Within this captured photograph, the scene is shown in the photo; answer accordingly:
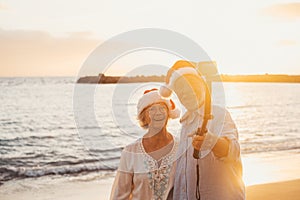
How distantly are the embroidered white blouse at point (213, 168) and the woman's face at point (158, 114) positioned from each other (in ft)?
1.54

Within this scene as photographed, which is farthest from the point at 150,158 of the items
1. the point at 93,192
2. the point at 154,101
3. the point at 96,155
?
the point at 96,155

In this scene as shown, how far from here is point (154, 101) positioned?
3436 millimetres

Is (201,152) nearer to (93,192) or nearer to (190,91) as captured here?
(190,91)

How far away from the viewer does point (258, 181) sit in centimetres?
1007

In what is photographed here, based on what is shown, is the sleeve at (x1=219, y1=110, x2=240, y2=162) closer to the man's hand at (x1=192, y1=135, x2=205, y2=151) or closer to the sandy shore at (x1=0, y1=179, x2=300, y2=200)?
the man's hand at (x1=192, y1=135, x2=205, y2=151)

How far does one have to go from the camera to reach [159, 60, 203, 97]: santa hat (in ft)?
9.10

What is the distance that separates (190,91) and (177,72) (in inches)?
7.2

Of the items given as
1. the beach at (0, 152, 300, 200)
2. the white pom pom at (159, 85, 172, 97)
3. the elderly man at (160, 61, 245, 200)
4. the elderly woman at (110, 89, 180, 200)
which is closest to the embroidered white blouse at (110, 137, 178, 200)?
the elderly woman at (110, 89, 180, 200)

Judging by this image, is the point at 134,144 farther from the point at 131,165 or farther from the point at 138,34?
the point at 138,34

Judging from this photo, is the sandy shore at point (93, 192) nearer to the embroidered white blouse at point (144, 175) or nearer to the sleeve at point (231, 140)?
the embroidered white blouse at point (144, 175)

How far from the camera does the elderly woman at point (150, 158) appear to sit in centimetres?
338

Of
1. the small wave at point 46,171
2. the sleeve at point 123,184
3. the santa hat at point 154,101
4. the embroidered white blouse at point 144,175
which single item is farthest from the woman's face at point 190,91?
the small wave at point 46,171

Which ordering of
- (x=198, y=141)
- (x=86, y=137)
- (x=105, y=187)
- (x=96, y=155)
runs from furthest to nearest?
1. (x=96, y=155)
2. (x=105, y=187)
3. (x=86, y=137)
4. (x=198, y=141)

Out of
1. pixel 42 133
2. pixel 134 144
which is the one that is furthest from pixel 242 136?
pixel 134 144
